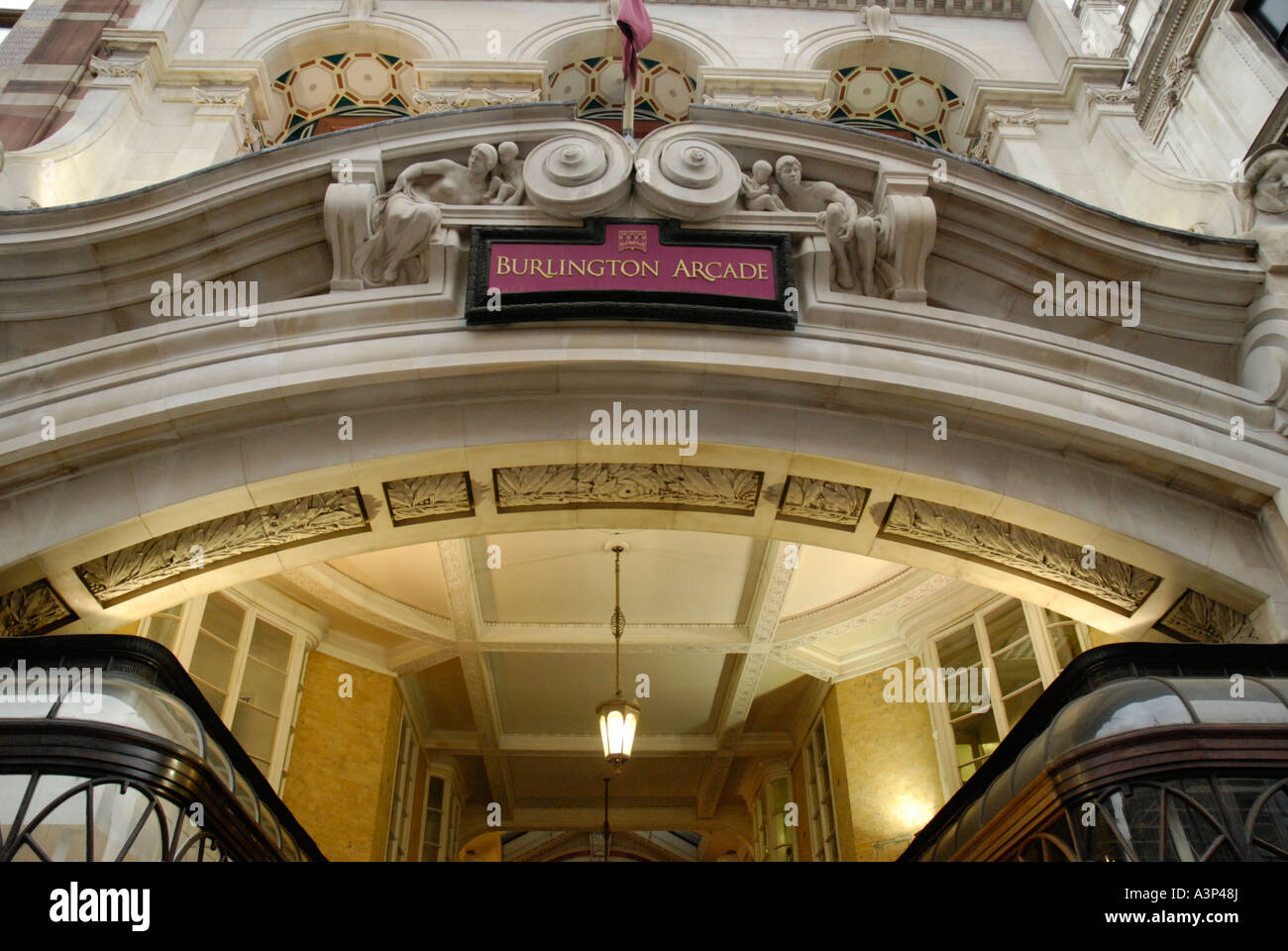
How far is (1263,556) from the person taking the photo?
5.99 metres

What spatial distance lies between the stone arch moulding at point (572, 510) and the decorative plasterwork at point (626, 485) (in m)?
0.01

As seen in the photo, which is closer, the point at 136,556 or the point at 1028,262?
the point at 136,556

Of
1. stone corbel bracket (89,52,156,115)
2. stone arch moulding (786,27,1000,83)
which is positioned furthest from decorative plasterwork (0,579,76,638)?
stone arch moulding (786,27,1000,83)

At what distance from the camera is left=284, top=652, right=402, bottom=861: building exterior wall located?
10352 millimetres

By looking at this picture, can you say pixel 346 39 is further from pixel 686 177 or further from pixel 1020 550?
pixel 1020 550

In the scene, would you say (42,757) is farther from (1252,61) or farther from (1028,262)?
(1252,61)

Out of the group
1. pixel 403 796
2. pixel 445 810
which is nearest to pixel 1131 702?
pixel 403 796

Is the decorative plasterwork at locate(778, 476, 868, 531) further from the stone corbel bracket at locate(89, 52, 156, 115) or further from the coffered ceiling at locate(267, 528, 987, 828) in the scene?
the stone corbel bracket at locate(89, 52, 156, 115)

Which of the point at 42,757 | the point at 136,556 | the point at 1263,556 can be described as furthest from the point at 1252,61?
the point at 42,757

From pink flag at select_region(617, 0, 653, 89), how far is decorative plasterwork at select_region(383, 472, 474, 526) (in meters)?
3.46

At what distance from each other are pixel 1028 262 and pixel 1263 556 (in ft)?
8.30
